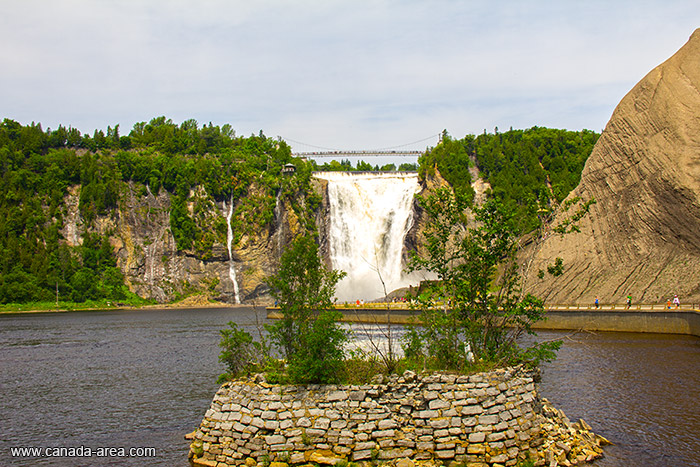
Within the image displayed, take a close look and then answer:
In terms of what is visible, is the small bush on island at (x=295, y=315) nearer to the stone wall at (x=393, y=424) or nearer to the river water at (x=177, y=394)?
the stone wall at (x=393, y=424)

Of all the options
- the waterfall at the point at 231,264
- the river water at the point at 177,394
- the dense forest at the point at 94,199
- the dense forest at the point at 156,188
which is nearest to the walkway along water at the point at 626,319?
the river water at the point at 177,394

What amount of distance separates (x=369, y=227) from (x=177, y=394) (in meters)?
80.8

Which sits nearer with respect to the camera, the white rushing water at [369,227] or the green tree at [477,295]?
the green tree at [477,295]

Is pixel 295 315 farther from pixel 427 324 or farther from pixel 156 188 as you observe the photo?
pixel 156 188

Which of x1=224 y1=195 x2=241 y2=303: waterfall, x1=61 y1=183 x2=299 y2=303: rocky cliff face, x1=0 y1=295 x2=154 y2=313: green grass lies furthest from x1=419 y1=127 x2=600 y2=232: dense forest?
x1=0 y1=295 x2=154 y2=313: green grass

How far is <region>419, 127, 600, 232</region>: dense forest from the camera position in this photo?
99.6m

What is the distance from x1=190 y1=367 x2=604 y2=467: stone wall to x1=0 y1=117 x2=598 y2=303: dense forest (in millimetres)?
78681

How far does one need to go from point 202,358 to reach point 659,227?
125ft

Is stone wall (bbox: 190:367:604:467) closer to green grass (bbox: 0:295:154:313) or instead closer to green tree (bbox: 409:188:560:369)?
green tree (bbox: 409:188:560:369)

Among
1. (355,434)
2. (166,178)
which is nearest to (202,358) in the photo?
(355,434)

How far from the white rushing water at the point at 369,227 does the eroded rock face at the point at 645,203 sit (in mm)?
40912

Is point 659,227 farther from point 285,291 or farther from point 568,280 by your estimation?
point 285,291

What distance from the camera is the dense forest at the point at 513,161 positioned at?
9956 centimetres

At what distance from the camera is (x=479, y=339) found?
57.9 ft
